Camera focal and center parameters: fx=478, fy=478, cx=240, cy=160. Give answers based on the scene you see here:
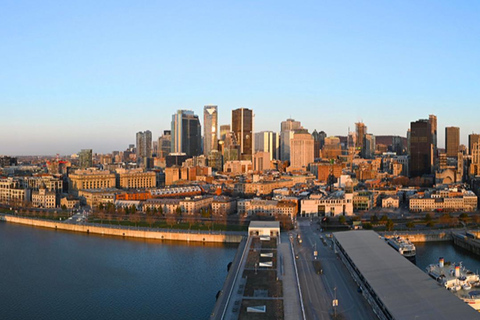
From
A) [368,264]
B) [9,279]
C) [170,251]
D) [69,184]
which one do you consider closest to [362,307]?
[368,264]

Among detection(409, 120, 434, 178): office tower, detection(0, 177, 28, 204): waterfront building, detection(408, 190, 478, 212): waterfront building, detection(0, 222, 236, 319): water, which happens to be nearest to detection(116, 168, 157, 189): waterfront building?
detection(0, 177, 28, 204): waterfront building

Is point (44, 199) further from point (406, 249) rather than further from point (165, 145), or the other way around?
point (165, 145)

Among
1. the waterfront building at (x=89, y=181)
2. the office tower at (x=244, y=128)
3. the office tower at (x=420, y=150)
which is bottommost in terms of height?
the waterfront building at (x=89, y=181)

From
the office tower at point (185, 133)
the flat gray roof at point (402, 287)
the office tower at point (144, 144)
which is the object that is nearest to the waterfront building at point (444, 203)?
the flat gray roof at point (402, 287)

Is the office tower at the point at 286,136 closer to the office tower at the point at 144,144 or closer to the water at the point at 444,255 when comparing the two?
the office tower at the point at 144,144

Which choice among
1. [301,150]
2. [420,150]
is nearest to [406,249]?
[420,150]

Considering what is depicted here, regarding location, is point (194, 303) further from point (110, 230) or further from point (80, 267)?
point (110, 230)
